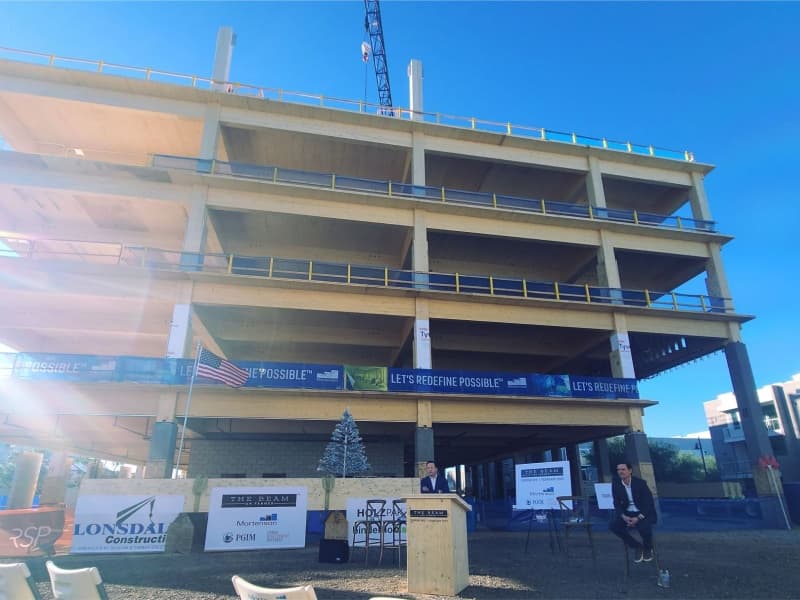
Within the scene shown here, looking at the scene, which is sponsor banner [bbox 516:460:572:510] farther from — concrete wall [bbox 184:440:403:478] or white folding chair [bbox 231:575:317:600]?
concrete wall [bbox 184:440:403:478]

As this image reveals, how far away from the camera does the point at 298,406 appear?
18719mm

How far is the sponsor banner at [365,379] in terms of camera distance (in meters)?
19.0

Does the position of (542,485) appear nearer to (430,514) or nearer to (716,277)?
(430,514)

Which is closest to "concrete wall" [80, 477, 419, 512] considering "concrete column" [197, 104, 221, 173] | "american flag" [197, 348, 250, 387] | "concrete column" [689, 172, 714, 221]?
"american flag" [197, 348, 250, 387]

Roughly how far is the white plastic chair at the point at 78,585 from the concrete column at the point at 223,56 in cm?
2473

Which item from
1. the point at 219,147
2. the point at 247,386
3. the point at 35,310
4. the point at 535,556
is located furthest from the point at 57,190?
the point at 535,556

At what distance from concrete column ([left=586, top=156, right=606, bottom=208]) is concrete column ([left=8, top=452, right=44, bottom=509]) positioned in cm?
3100

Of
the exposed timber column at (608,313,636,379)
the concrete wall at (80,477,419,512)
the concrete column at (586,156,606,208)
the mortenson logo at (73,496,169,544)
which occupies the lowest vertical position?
the mortenson logo at (73,496,169,544)

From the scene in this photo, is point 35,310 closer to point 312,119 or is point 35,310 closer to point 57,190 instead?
point 57,190

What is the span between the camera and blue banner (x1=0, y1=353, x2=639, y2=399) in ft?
56.2

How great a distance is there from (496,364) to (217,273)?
1684cm

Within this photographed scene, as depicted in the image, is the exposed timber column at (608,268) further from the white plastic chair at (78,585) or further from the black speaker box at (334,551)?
the white plastic chair at (78,585)

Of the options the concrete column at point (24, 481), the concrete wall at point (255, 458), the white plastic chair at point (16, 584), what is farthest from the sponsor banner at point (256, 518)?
the concrete column at point (24, 481)

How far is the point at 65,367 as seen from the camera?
56.4 feet
